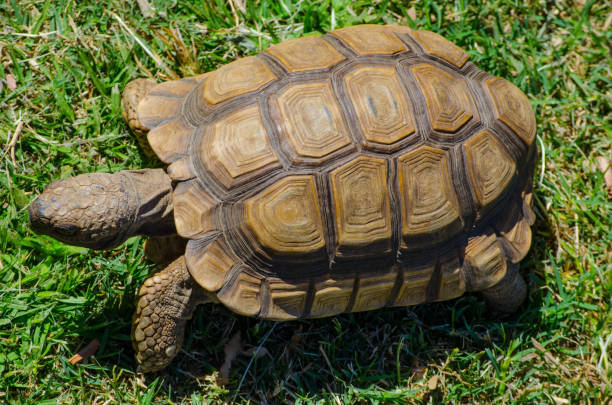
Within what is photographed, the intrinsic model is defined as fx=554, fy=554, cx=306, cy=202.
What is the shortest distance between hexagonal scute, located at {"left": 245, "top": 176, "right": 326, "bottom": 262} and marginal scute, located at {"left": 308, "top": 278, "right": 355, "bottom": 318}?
0.30m

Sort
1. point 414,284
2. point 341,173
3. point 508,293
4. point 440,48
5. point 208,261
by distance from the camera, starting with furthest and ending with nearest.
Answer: point 508,293
point 440,48
point 414,284
point 208,261
point 341,173

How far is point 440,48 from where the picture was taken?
349 cm

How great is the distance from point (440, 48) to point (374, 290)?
5.15 feet

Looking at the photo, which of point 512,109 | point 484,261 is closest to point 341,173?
point 484,261

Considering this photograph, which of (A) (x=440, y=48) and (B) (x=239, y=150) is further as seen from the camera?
(A) (x=440, y=48)

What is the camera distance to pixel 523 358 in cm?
384

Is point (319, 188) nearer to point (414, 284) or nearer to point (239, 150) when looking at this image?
point (239, 150)

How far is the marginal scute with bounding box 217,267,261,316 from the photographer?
3168 millimetres

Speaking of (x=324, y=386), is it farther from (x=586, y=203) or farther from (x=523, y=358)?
(x=586, y=203)

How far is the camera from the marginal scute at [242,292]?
3.17 meters

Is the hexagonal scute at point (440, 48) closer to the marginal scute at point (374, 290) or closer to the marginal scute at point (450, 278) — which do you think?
the marginal scute at point (450, 278)

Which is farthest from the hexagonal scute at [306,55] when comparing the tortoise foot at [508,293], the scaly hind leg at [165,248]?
the tortoise foot at [508,293]

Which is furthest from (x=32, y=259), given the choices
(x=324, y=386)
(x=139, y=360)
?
(x=324, y=386)

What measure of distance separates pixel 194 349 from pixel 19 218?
1.50 metres
